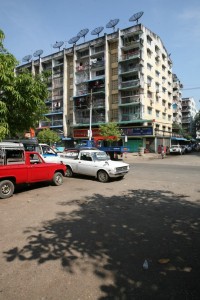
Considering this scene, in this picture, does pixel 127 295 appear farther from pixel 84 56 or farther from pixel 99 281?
pixel 84 56

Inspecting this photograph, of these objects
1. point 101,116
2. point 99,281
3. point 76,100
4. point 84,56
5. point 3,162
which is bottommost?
point 99,281

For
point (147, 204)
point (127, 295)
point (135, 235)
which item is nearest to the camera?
point (127, 295)

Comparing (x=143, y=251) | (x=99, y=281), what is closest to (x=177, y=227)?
(x=143, y=251)

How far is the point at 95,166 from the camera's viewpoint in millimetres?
12148

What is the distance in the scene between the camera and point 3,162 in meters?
8.69

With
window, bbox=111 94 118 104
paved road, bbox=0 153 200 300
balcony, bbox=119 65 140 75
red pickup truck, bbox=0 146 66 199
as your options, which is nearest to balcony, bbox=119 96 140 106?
window, bbox=111 94 118 104

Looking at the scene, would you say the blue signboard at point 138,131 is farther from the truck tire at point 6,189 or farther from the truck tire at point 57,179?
the truck tire at point 6,189

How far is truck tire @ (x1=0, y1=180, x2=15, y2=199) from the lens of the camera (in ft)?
27.7

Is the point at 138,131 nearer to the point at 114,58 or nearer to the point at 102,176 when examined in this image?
the point at 114,58

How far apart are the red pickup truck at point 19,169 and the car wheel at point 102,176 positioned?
2.44 m

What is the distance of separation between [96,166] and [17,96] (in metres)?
5.21

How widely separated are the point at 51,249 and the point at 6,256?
2.61 feet

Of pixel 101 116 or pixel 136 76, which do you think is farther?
pixel 101 116

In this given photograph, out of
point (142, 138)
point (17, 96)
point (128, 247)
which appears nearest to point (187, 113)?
point (142, 138)
